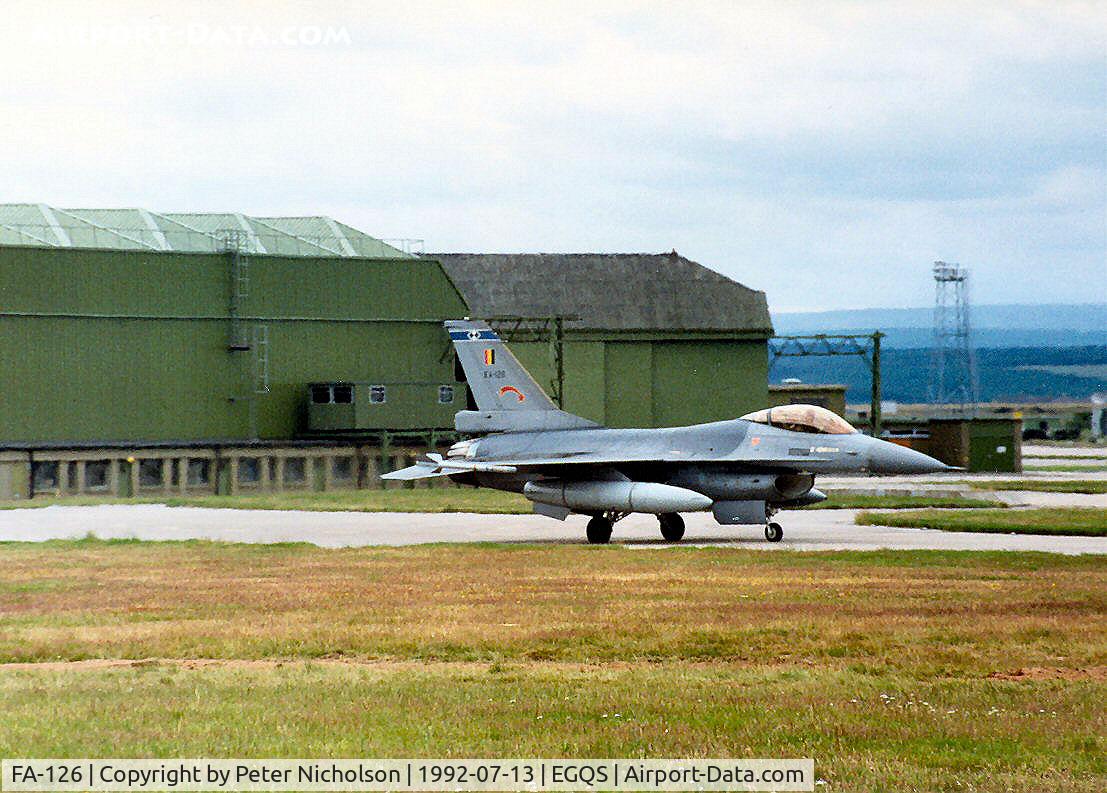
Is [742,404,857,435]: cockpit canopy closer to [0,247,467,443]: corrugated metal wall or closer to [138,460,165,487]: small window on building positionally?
[138,460,165,487]: small window on building

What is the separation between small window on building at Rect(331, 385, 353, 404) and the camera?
2557 inches

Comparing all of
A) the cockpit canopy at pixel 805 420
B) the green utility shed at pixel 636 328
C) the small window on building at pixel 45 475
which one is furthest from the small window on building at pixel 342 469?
the cockpit canopy at pixel 805 420

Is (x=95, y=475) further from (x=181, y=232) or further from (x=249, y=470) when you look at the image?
(x=181, y=232)

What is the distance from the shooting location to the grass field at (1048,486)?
184 feet

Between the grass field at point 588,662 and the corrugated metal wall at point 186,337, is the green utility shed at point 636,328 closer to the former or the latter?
the corrugated metal wall at point 186,337

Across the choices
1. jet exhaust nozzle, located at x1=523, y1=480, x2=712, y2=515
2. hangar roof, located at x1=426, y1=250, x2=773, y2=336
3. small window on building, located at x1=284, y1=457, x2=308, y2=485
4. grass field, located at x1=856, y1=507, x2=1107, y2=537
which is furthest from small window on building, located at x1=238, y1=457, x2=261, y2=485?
jet exhaust nozzle, located at x1=523, y1=480, x2=712, y2=515

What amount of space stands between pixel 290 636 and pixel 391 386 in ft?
158

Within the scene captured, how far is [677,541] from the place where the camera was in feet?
114

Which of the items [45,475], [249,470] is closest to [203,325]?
[249,470]

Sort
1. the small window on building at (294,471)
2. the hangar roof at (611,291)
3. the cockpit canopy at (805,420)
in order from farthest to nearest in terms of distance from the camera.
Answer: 1. the hangar roof at (611,291)
2. the small window on building at (294,471)
3. the cockpit canopy at (805,420)

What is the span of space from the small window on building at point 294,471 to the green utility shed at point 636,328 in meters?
13.8

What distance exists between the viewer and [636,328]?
259ft

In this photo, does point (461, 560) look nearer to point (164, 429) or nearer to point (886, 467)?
point (886, 467)

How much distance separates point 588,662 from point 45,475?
1821 inches
